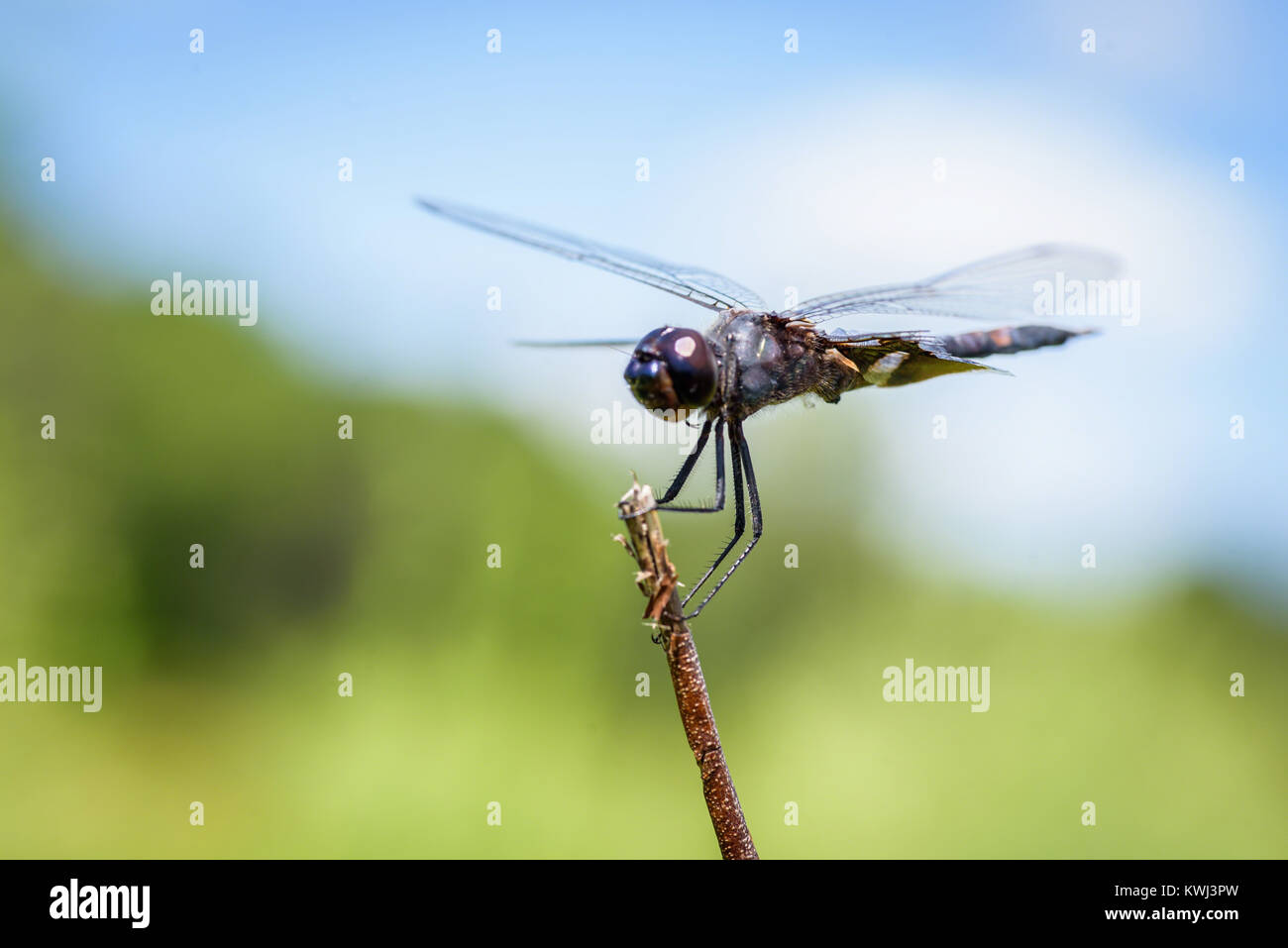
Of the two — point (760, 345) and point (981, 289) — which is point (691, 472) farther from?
point (981, 289)

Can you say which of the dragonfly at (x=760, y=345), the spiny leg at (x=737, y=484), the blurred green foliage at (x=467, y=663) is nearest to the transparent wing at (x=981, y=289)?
the dragonfly at (x=760, y=345)

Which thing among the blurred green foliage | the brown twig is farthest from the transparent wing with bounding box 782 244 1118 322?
the blurred green foliage

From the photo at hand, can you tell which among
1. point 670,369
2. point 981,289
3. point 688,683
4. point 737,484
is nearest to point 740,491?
point 737,484

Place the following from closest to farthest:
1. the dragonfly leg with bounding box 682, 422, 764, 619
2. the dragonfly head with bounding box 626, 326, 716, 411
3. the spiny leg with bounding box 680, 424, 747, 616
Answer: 1. the dragonfly head with bounding box 626, 326, 716, 411
2. the dragonfly leg with bounding box 682, 422, 764, 619
3. the spiny leg with bounding box 680, 424, 747, 616

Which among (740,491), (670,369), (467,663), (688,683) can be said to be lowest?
(467,663)

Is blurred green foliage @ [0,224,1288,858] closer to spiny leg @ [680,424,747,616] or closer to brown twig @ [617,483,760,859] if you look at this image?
spiny leg @ [680,424,747,616]

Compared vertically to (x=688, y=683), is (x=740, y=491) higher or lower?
higher
